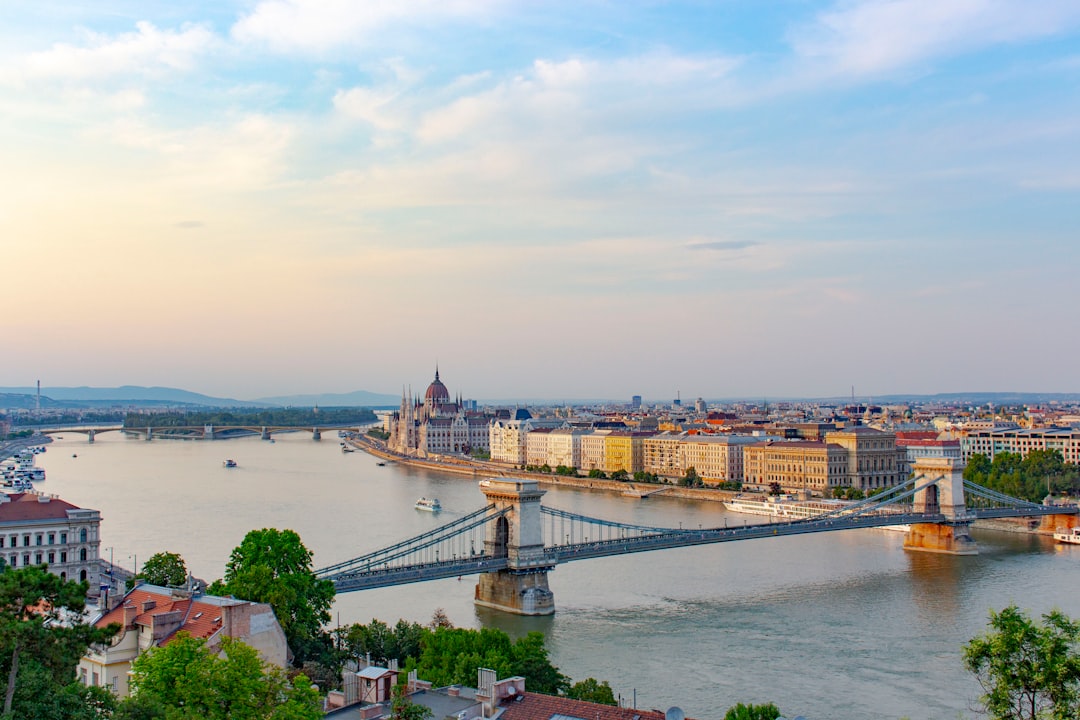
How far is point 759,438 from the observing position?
6016 cm

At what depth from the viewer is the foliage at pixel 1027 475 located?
1652 inches

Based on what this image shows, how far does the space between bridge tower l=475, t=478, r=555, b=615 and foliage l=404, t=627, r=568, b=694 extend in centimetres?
860

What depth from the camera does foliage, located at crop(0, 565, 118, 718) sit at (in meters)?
8.82

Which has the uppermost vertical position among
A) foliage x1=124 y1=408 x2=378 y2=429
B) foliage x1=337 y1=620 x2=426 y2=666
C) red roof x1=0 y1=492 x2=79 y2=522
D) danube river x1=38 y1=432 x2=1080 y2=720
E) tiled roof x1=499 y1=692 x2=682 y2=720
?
foliage x1=124 y1=408 x2=378 y2=429

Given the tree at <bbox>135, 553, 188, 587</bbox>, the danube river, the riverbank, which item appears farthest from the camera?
the riverbank

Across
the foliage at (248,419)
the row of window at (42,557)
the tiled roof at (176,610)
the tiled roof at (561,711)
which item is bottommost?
the row of window at (42,557)

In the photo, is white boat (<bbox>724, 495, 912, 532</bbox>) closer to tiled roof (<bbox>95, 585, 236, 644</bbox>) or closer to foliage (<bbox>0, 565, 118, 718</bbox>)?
tiled roof (<bbox>95, 585, 236, 644</bbox>)

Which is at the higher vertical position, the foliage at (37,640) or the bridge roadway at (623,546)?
the foliage at (37,640)

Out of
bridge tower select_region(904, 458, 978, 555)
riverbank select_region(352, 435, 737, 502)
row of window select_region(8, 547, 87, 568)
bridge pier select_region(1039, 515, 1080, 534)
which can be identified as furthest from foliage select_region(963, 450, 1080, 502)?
row of window select_region(8, 547, 87, 568)

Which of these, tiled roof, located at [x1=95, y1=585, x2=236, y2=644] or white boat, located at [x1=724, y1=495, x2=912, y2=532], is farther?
Result: white boat, located at [x1=724, y1=495, x2=912, y2=532]

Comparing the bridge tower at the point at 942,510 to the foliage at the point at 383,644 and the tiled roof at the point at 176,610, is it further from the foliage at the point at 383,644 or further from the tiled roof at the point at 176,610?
the tiled roof at the point at 176,610

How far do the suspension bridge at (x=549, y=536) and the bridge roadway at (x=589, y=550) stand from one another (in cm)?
3

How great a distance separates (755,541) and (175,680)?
26.8m

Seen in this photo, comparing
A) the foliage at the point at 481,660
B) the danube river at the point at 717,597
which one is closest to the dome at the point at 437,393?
the danube river at the point at 717,597
